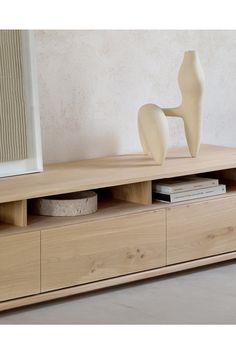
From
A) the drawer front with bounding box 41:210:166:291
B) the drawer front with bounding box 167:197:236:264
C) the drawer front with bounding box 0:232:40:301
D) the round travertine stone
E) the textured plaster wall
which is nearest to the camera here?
the drawer front with bounding box 0:232:40:301


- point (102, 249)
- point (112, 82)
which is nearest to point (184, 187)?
point (102, 249)

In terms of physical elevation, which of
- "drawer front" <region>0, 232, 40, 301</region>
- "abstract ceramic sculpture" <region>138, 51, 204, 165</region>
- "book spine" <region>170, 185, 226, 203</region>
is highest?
"abstract ceramic sculpture" <region>138, 51, 204, 165</region>

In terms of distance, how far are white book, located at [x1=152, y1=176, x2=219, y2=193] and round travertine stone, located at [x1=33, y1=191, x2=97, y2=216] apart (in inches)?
12.7

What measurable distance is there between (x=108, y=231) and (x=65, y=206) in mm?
175

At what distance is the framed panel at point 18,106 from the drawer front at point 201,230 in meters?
0.57

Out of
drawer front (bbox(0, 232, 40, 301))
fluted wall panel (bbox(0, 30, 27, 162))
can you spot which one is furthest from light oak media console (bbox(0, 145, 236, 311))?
fluted wall panel (bbox(0, 30, 27, 162))

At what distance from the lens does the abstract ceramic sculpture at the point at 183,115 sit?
8.37ft

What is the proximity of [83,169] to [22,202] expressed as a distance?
1.50ft

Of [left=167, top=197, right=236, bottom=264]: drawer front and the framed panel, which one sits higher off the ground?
the framed panel

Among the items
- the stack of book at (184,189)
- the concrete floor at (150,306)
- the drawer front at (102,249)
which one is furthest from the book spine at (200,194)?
the concrete floor at (150,306)

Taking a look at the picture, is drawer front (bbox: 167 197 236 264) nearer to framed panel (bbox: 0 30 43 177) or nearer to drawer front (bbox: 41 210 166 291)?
drawer front (bbox: 41 210 166 291)

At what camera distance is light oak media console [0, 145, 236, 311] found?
6.75ft

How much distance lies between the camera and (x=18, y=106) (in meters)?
2.32
